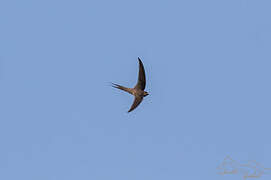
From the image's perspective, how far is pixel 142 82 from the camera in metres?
177

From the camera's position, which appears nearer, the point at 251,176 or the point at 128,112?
the point at 251,176

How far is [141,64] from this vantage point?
176 metres

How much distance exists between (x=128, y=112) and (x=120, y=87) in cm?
226

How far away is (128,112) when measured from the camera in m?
176

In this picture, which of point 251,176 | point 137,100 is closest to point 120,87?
point 137,100

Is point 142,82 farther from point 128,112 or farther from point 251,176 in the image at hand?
point 251,176

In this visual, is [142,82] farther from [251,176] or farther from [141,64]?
[251,176]

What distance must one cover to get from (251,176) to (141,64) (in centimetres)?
1589

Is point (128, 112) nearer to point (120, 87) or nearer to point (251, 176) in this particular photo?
point (120, 87)

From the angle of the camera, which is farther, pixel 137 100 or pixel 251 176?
pixel 137 100

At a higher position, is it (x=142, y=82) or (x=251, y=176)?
(x=142, y=82)

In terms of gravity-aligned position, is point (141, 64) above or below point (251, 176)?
above

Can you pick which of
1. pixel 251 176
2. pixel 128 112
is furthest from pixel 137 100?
pixel 251 176

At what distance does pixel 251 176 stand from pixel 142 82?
16.0 m
